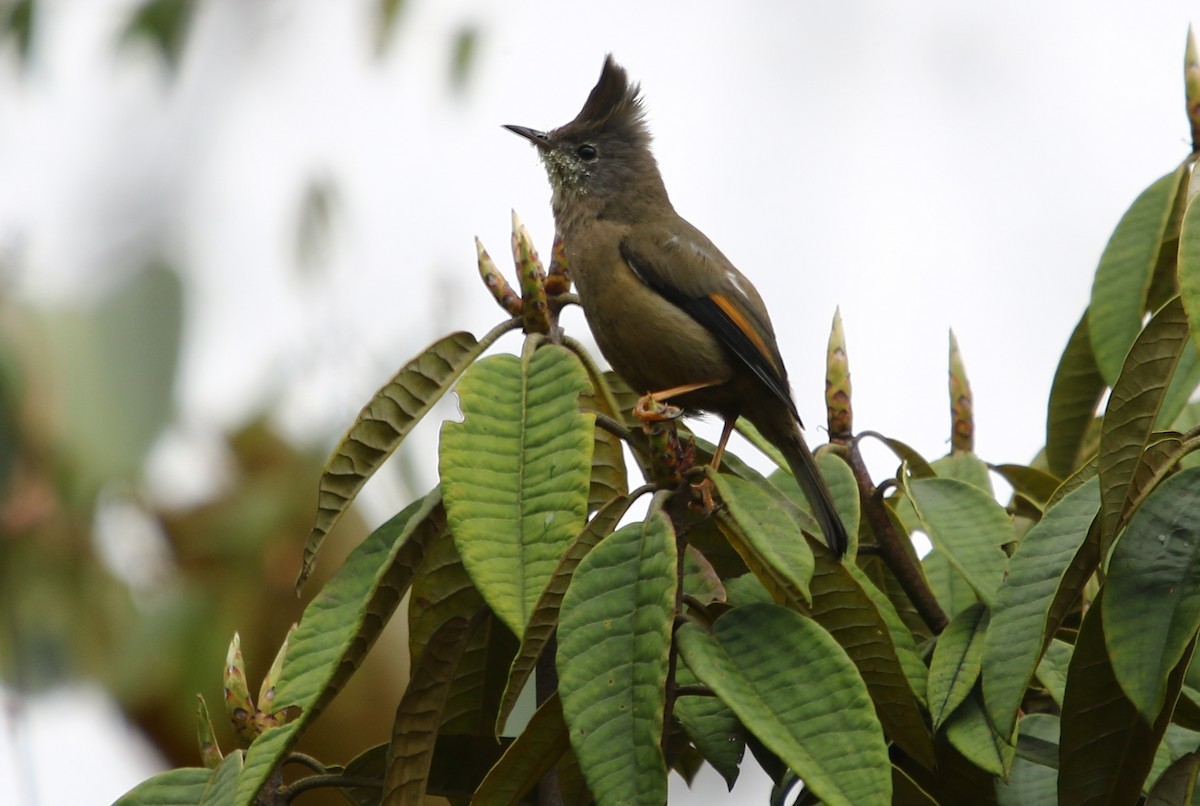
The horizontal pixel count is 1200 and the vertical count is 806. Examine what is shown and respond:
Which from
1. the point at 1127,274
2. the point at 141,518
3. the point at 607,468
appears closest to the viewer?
the point at 607,468

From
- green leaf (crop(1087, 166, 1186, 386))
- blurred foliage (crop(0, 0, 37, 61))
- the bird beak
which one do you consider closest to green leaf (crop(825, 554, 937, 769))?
green leaf (crop(1087, 166, 1186, 386))

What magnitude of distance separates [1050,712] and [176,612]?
2630mm

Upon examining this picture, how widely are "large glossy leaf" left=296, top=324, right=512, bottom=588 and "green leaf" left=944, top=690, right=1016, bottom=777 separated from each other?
104cm

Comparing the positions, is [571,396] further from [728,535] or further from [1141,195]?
[1141,195]

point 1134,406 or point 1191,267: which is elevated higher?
point 1191,267

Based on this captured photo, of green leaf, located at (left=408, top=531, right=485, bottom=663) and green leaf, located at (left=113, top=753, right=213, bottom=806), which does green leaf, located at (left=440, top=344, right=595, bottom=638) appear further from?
green leaf, located at (left=113, top=753, right=213, bottom=806)

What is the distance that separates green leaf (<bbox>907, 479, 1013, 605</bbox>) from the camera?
7.77ft

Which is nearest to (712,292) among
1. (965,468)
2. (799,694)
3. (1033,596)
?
(965,468)

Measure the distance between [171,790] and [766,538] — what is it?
1.09 meters

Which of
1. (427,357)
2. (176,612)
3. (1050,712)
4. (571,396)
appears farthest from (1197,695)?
(176,612)

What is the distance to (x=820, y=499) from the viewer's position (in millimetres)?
2633

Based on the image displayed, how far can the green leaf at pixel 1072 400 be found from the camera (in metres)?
3.06

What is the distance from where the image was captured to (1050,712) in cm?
246

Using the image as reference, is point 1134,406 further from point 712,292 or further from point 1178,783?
point 712,292
